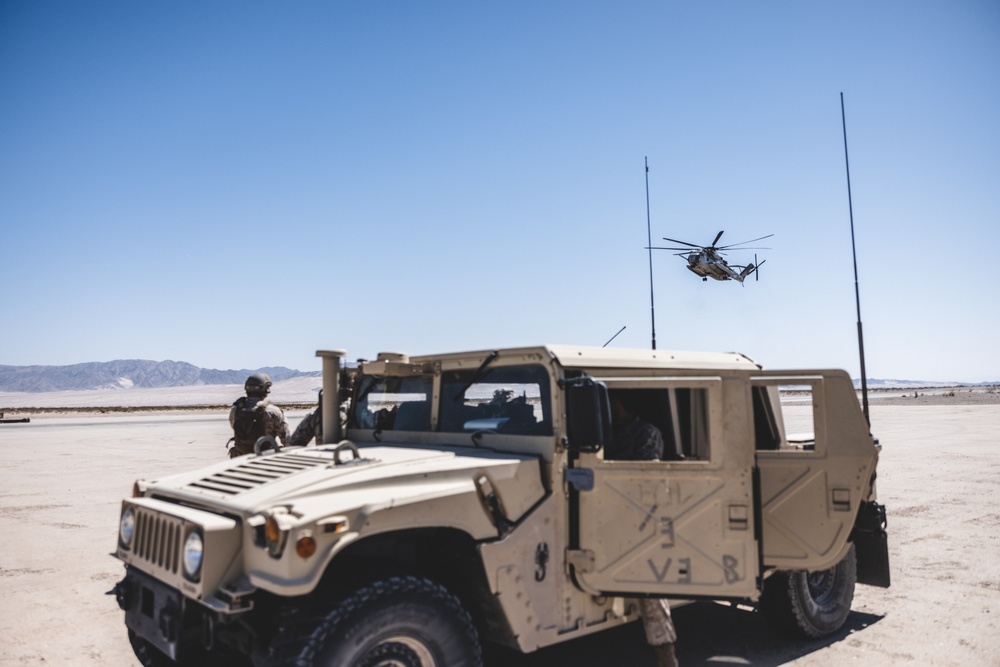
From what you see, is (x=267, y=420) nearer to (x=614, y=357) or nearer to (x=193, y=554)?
(x=193, y=554)

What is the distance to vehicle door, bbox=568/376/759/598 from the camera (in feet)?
12.6

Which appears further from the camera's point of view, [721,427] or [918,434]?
[918,434]

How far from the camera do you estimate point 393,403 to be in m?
4.82

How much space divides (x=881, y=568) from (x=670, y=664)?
7.24ft

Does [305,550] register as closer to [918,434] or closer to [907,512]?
[907,512]

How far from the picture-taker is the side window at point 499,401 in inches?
158

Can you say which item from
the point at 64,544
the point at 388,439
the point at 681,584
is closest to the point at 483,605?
the point at 681,584

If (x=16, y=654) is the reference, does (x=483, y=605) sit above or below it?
above

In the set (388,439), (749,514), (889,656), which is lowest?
(889,656)

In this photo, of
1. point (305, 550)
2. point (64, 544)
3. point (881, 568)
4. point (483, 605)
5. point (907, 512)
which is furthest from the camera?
point (907, 512)

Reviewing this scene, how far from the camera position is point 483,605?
363cm

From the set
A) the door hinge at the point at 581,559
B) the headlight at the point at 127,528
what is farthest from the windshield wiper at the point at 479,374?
the headlight at the point at 127,528

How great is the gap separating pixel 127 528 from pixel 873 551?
16.3 ft

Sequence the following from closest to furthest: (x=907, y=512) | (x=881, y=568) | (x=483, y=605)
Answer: (x=483, y=605) → (x=881, y=568) → (x=907, y=512)
